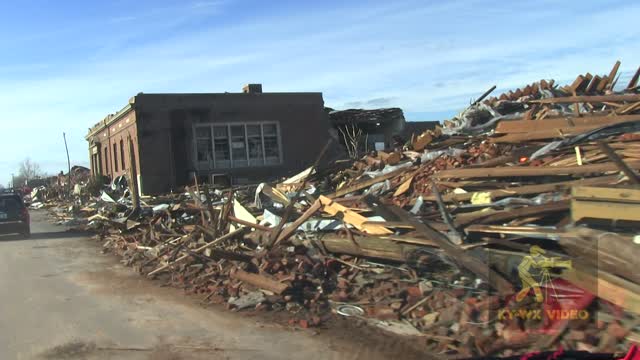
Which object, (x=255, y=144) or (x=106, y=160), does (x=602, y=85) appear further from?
(x=106, y=160)

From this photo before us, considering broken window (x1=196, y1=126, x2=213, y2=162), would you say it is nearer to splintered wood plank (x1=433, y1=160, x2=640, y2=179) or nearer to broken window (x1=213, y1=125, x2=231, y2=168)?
broken window (x1=213, y1=125, x2=231, y2=168)

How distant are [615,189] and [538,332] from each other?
187cm

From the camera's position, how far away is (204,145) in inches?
1157

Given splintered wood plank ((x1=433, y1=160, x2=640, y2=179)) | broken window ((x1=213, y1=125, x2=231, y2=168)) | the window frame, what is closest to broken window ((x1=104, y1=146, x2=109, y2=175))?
the window frame

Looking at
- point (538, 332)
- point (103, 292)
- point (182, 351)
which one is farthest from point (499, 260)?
point (103, 292)

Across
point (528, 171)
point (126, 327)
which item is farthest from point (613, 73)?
point (126, 327)

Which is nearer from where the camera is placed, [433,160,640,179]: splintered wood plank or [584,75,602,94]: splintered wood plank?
[433,160,640,179]: splintered wood plank

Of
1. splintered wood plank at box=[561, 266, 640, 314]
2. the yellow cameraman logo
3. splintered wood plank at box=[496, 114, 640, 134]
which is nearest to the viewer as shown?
splintered wood plank at box=[561, 266, 640, 314]

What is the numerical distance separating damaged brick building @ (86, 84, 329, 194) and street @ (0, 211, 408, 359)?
16.8 m

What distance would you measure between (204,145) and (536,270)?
80.9 ft

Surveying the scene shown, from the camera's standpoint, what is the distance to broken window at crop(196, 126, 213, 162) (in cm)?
2927

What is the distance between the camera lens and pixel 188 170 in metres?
28.8

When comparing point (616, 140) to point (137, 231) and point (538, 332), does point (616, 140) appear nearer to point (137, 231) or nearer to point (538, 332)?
point (538, 332)

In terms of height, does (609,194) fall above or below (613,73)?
below
